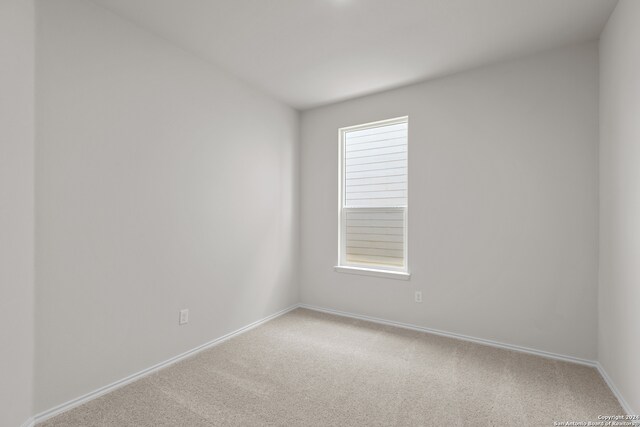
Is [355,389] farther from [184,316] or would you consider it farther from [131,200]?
[131,200]

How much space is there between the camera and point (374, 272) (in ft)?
11.6

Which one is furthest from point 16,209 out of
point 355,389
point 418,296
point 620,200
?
point 620,200

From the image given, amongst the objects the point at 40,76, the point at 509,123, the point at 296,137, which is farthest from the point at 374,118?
the point at 40,76

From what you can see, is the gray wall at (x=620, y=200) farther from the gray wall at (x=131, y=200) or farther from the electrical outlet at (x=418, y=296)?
the gray wall at (x=131, y=200)

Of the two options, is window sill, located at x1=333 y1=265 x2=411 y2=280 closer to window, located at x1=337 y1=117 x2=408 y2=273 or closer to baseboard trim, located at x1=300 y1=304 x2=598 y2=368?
window, located at x1=337 y1=117 x2=408 y2=273

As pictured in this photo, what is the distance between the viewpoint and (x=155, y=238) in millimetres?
2424

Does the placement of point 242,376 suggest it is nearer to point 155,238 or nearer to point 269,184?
point 155,238

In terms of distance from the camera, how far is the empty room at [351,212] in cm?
183

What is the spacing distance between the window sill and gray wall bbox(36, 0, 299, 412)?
1.05 metres

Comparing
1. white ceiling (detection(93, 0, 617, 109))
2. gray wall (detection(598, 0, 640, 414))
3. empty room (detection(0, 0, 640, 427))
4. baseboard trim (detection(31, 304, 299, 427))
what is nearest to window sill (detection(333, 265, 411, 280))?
empty room (detection(0, 0, 640, 427))

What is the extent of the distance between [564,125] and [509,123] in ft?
1.31

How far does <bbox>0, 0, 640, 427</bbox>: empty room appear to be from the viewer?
183cm

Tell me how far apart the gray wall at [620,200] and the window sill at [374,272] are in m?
1.61

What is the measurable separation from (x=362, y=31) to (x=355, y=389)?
8.71 feet
